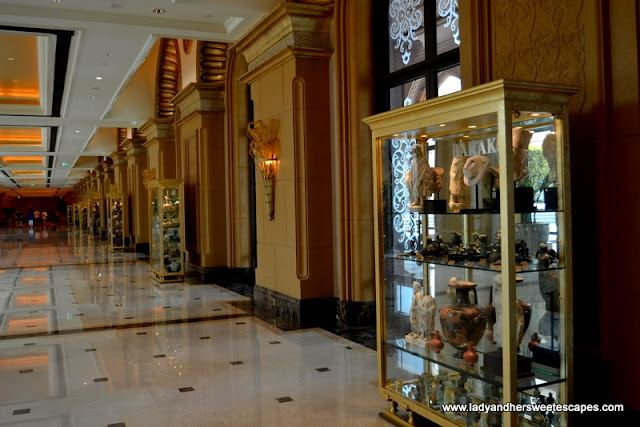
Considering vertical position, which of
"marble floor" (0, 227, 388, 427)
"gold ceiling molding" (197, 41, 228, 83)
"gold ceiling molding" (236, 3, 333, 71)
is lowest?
"marble floor" (0, 227, 388, 427)

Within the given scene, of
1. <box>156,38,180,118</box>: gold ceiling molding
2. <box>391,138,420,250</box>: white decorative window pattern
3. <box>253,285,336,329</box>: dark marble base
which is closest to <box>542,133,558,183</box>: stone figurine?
<box>391,138,420,250</box>: white decorative window pattern

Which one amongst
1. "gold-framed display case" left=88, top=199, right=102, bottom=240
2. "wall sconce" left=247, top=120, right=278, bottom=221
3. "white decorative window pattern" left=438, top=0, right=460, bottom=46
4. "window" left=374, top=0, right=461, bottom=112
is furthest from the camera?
"gold-framed display case" left=88, top=199, right=102, bottom=240

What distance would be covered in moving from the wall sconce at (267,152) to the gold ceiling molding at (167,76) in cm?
698

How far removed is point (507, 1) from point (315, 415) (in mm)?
3063

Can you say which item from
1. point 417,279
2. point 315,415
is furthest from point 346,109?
point 315,415

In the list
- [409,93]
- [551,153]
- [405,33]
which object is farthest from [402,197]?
[405,33]

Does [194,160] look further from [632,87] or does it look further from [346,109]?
[632,87]

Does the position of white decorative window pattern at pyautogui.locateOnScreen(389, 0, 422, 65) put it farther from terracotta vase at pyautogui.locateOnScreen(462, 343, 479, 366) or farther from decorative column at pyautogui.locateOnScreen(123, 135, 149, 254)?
decorative column at pyautogui.locateOnScreen(123, 135, 149, 254)

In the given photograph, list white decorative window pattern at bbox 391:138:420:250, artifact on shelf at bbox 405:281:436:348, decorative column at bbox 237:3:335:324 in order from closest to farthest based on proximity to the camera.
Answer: artifact on shelf at bbox 405:281:436:348 < white decorative window pattern at bbox 391:138:420:250 < decorative column at bbox 237:3:335:324

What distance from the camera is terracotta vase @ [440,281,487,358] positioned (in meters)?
3.39

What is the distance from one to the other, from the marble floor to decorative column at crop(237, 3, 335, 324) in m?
0.65

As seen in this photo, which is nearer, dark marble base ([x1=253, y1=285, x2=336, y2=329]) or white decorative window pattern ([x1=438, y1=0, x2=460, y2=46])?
white decorative window pattern ([x1=438, y1=0, x2=460, y2=46])

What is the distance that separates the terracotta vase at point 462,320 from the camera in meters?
3.39

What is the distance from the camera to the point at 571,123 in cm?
354
